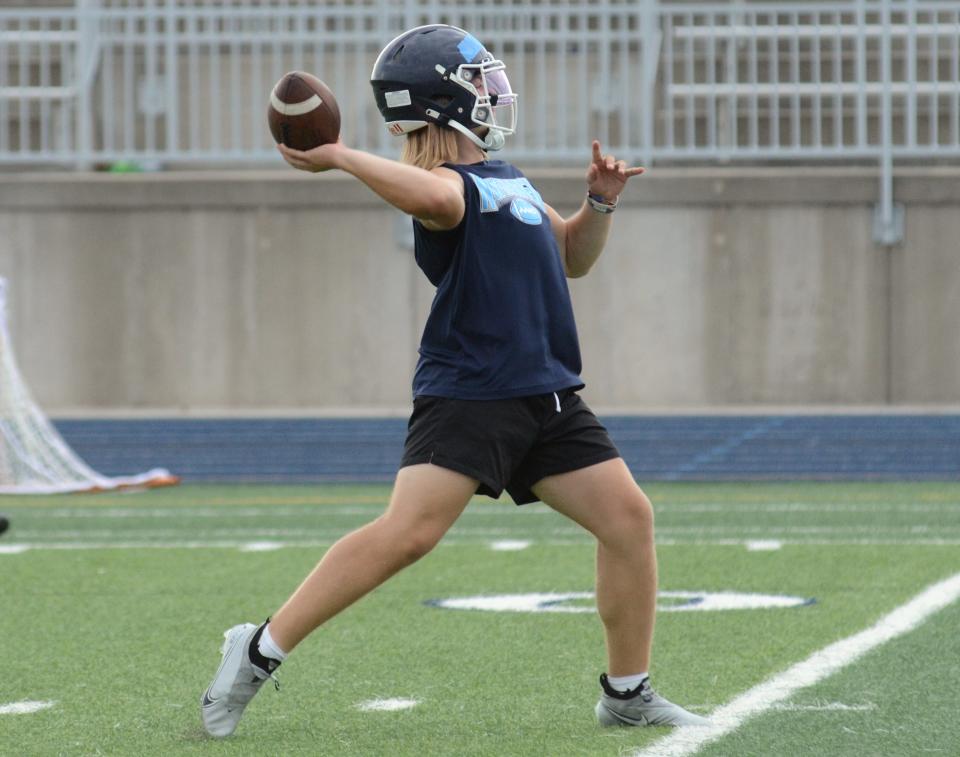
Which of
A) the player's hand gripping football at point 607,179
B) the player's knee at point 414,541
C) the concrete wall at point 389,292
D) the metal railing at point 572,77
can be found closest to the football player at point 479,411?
the player's knee at point 414,541

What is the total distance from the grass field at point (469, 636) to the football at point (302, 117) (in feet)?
4.59

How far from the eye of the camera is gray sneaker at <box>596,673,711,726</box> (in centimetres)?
482

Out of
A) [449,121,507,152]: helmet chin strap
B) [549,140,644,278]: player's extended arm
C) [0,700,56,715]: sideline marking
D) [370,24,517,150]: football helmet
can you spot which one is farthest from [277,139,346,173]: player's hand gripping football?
[0,700,56,715]: sideline marking

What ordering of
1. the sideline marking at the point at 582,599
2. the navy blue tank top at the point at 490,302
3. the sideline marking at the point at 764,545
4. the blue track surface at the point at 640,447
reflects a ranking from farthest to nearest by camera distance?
the blue track surface at the point at 640,447
the sideline marking at the point at 764,545
the sideline marking at the point at 582,599
the navy blue tank top at the point at 490,302

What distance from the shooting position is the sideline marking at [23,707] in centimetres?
514

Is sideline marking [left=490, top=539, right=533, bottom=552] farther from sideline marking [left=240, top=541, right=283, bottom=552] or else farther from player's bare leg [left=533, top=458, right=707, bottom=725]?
player's bare leg [left=533, top=458, right=707, bottom=725]

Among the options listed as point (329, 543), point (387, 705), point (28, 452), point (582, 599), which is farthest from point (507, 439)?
point (28, 452)

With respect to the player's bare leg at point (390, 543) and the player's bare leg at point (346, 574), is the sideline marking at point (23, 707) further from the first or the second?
the player's bare leg at point (390, 543)

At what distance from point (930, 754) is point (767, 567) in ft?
13.2

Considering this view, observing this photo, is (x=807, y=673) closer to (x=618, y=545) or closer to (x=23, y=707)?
(x=618, y=545)

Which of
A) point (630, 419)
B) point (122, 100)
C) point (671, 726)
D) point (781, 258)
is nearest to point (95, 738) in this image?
point (671, 726)

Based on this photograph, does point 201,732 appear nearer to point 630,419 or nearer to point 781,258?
point 630,419

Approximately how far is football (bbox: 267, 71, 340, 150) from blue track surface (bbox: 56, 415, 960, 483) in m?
8.76

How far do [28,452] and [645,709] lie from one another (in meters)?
8.47
